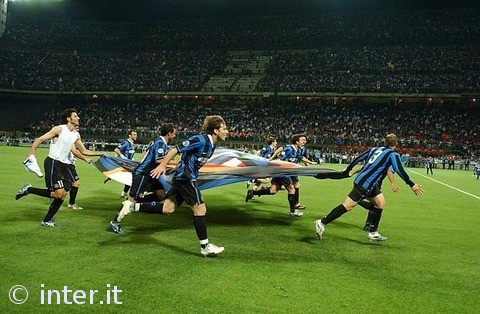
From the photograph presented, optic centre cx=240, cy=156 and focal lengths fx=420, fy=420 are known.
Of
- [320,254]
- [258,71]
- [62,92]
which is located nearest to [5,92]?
[62,92]

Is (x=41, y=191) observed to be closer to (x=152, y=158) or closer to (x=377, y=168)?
(x=152, y=158)

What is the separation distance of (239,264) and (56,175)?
3.74 meters

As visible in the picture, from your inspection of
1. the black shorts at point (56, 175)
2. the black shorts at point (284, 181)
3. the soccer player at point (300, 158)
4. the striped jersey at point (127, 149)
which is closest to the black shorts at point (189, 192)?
the black shorts at point (56, 175)

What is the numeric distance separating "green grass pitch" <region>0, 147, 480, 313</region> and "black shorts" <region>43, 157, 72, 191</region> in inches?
29.8

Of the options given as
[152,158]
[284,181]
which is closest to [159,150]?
[152,158]

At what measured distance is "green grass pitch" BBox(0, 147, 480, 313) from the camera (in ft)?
14.0

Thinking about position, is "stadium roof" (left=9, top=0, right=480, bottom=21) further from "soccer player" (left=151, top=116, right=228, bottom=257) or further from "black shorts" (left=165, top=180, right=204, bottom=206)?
"black shorts" (left=165, top=180, right=204, bottom=206)

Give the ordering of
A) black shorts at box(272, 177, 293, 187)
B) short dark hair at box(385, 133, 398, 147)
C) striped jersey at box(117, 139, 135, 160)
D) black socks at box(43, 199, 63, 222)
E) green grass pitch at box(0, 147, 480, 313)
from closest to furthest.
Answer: green grass pitch at box(0, 147, 480, 313), short dark hair at box(385, 133, 398, 147), black socks at box(43, 199, 63, 222), black shorts at box(272, 177, 293, 187), striped jersey at box(117, 139, 135, 160)

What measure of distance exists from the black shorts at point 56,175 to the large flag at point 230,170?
5.98ft

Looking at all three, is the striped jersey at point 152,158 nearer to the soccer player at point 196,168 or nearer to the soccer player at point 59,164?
the soccer player at point 59,164

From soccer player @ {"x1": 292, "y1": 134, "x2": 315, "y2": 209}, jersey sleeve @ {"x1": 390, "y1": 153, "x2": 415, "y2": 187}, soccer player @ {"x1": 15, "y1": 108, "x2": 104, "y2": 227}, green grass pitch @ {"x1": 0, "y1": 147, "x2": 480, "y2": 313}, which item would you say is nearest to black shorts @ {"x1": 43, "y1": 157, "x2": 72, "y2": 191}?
soccer player @ {"x1": 15, "y1": 108, "x2": 104, "y2": 227}

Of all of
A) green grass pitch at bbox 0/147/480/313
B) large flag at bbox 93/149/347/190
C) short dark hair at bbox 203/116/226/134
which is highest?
short dark hair at bbox 203/116/226/134

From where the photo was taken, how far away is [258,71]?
54.2 m

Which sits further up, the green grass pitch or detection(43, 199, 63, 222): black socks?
detection(43, 199, 63, 222): black socks
